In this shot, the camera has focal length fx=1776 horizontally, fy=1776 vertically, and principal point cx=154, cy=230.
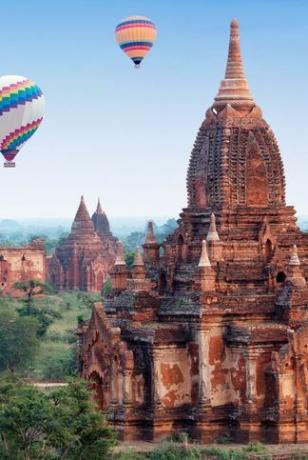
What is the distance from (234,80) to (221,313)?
6.34 metres

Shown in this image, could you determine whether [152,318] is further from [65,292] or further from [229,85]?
[65,292]

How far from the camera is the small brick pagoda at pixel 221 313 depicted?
133 feet

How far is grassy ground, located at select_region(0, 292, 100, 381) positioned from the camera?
58188 mm

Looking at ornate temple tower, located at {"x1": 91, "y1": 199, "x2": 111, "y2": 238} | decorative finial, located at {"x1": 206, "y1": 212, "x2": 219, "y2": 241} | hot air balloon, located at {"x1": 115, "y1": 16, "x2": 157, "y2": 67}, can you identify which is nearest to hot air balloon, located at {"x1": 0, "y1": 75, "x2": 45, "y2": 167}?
hot air balloon, located at {"x1": 115, "y1": 16, "x2": 157, "y2": 67}

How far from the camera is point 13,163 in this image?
184ft

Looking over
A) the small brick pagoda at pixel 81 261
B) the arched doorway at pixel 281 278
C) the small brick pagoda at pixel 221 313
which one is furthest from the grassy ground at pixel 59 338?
the arched doorway at pixel 281 278

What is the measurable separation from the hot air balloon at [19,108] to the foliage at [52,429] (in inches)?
681

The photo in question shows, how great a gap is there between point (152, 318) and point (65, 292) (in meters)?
54.7

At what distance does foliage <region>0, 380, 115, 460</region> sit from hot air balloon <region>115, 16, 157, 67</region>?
68.5ft

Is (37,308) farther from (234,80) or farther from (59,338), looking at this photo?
(234,80)

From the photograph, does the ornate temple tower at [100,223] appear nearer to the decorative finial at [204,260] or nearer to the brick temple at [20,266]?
the brick temple at [20,266]

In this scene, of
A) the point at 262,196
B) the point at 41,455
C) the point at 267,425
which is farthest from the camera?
the point at 262,196

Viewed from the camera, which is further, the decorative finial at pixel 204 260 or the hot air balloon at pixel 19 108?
the hot air balloon at pixel 19 108

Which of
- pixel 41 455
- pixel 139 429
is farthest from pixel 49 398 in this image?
pixel 139 429
